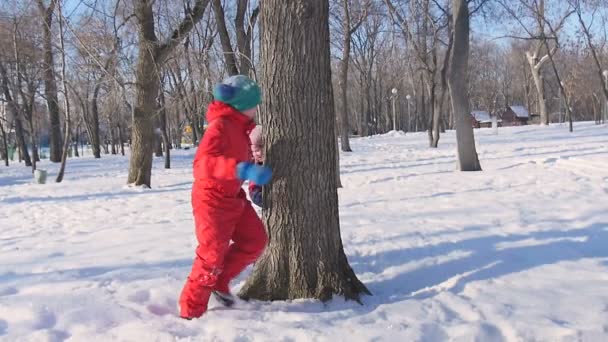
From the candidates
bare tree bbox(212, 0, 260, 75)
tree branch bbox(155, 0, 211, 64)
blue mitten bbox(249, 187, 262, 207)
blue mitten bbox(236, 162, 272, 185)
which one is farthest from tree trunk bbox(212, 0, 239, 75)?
blue mitten bbox(236, 162, 272, 185)

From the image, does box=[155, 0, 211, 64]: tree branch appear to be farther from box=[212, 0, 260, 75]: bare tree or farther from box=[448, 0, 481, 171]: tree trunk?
box=[448, 0, 481, 171]: tree trunk

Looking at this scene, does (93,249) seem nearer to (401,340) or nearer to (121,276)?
(121,276)

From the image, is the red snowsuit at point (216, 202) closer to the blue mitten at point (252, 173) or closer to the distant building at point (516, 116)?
the blue mitten at point (252, 173)

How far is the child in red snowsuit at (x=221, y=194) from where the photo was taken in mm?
3002

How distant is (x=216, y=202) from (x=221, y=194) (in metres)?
0.06

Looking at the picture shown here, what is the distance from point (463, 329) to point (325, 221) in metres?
1.06

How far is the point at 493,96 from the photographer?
67188mm

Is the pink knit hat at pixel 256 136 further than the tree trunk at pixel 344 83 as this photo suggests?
No

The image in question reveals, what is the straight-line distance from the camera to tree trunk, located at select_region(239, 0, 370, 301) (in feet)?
10.7

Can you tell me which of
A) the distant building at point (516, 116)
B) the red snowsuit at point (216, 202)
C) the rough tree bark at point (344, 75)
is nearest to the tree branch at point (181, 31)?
the rough tree bark at point (344, 75)

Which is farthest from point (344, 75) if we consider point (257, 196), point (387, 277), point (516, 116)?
point (516, 116)

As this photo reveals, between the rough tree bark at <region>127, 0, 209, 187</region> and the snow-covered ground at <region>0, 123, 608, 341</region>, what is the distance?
428 cm

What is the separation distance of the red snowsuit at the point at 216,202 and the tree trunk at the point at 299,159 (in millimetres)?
202

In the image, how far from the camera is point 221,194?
309 cm
